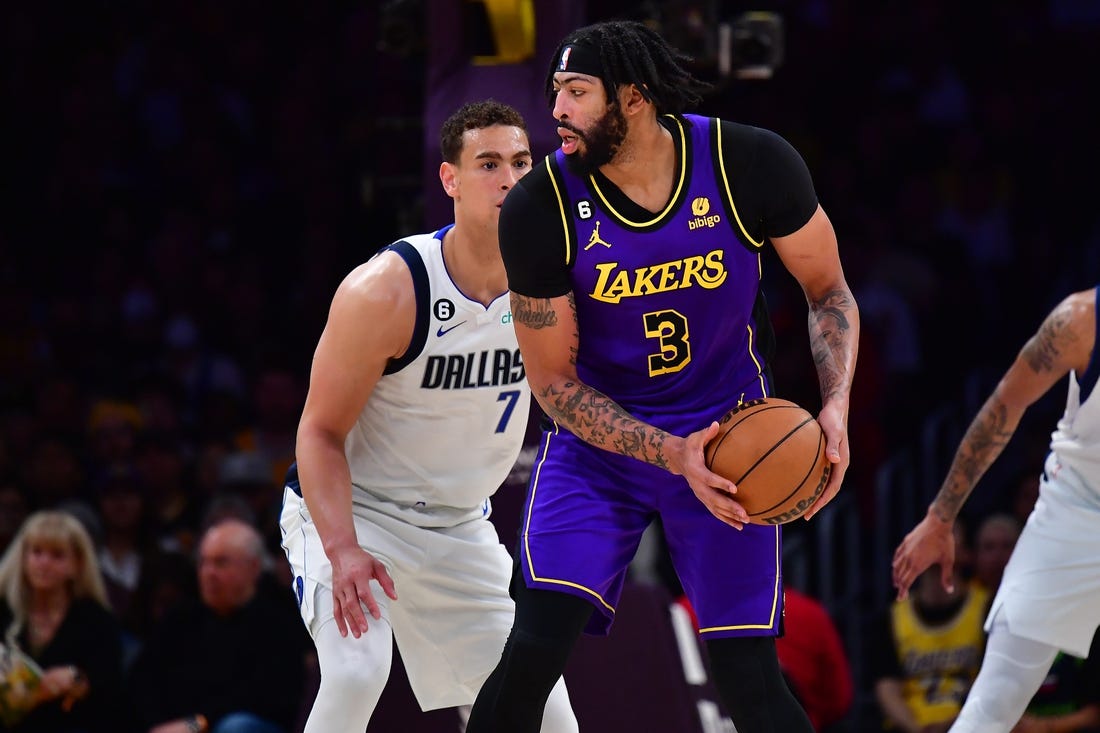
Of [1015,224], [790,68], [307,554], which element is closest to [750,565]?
[307,554]

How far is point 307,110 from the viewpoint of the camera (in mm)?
11141

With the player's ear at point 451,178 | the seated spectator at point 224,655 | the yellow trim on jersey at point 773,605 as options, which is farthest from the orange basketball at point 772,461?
the seated spectator at point 224,655

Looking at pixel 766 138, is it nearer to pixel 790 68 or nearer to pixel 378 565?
pixel 378 565

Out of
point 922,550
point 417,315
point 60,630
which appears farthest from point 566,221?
point 60,630

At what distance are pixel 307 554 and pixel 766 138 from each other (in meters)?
1.63

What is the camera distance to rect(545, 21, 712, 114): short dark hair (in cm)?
384

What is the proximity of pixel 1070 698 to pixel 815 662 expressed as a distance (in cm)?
106

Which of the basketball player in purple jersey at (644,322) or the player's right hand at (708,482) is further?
the basketball player in purple jersey at (644,322)

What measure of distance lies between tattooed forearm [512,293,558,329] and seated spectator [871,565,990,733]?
3758 mm

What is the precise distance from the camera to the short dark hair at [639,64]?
3.84 m

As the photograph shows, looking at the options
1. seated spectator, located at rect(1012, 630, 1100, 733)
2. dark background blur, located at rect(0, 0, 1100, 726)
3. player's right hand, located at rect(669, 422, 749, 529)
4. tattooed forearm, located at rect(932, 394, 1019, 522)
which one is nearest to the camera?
player's right hand, located at rect(669, 422, 749, 529)

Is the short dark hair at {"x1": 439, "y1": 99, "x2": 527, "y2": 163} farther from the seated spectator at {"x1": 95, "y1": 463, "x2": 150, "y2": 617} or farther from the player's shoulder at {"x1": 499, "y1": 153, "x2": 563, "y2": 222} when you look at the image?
the seated spectator at {"x1": 95, "y1": 463, "x2": 150, "y2": 617}

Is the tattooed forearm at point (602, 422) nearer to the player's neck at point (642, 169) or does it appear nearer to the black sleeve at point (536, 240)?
the black sleeve at point (536, 240)

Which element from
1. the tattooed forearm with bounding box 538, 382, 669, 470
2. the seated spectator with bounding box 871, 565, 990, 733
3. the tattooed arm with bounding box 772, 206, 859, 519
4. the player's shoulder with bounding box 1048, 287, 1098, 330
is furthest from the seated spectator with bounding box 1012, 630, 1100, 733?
the tattooed forearm with bounding box 538, 382, 669, 470
